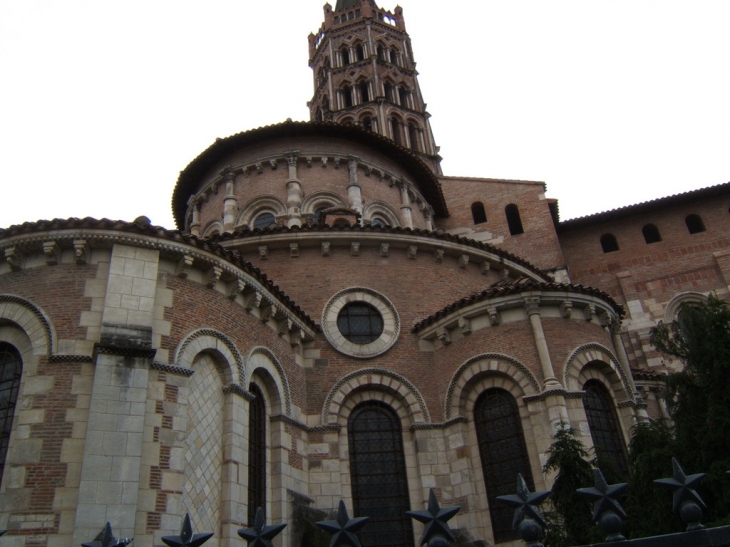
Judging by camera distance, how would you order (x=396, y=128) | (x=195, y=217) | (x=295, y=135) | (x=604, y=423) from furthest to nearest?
(x=396, y=128)
(x=195, y=217)
(x=295, y=135)
(x=604, y=423)

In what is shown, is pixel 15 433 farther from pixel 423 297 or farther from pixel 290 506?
pixel 423 297

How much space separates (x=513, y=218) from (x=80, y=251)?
1892 centimetres

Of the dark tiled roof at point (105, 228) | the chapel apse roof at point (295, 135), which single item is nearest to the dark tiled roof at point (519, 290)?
the dark tiled roof at point (105, 228)

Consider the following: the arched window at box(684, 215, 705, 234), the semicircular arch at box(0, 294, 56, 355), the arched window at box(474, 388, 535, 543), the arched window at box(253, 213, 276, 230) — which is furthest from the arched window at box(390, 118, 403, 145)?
the semicircular arch at box(0, 294, 56, 355)

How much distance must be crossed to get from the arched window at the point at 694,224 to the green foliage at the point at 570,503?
733 inches

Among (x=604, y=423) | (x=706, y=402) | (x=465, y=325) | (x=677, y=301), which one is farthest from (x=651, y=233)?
(x=706, y=402)

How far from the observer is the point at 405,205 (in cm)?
2311

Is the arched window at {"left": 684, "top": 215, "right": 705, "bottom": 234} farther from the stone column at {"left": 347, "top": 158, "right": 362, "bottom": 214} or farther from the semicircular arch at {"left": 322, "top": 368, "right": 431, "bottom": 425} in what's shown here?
the semicircular arch at {"left": 322, "top": 368, "right": 431, "bottom": 425}

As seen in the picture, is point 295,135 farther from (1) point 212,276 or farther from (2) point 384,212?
(1) point 212,276

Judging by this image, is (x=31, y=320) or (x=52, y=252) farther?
(x=52, y=252)

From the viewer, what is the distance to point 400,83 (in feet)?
129

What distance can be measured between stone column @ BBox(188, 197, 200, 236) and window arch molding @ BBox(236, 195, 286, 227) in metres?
2.33

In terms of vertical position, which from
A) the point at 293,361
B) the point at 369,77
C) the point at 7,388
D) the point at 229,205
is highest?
the point at 369,77

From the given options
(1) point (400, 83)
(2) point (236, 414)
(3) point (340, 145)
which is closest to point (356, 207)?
(3) point (340, 145)
